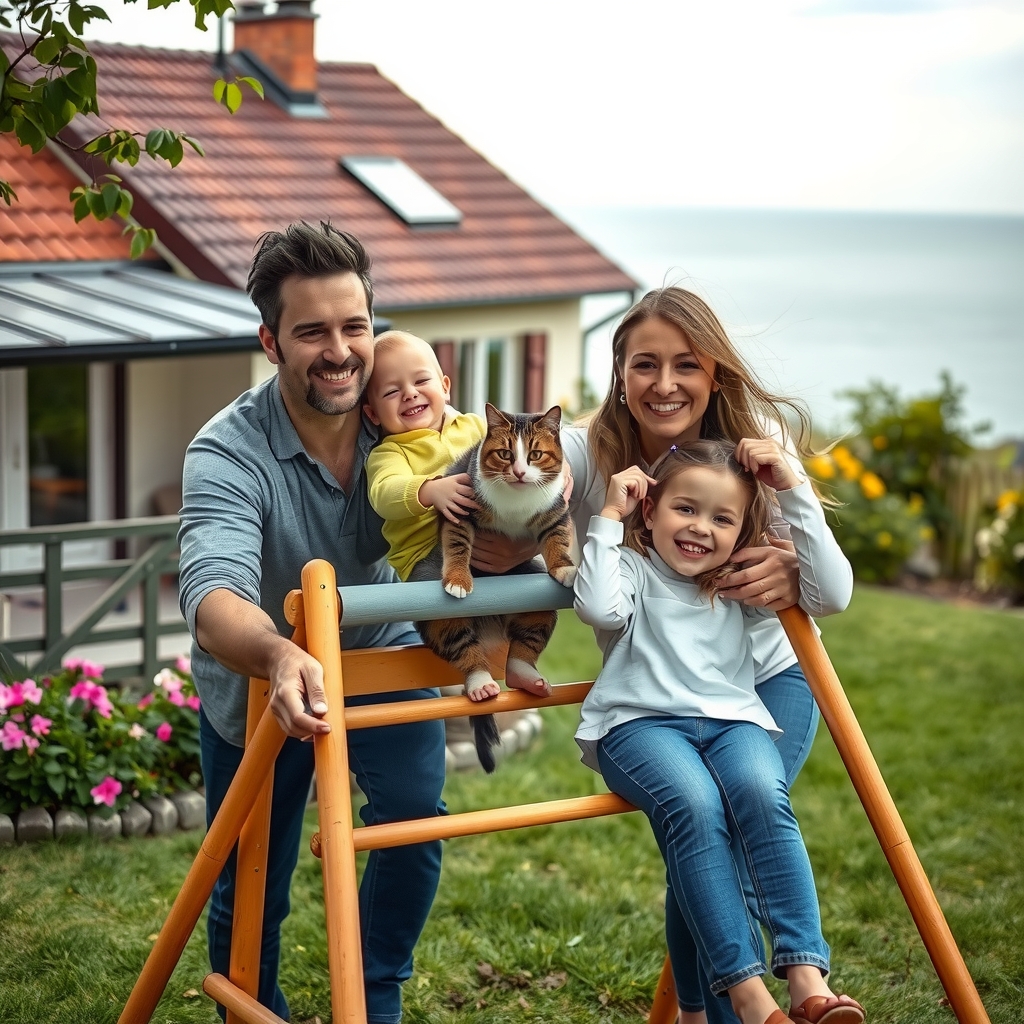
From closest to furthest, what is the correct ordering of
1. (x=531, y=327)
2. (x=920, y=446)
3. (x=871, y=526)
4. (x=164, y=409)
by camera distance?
1. (x=164, y=409)
2. (x=531, y=327)
3. (x=871, y=526)
4. (x=920, y=446)

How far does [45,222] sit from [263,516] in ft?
21.4

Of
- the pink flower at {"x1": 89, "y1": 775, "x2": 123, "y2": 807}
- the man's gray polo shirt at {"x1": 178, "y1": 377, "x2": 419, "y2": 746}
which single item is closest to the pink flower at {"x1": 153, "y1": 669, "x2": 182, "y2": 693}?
the pink flower at {"x1": 89, "y1": 775, "x2": 123, "y2": 807}

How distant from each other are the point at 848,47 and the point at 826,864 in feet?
156

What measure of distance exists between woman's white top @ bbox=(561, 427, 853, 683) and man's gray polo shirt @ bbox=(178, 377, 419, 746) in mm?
449

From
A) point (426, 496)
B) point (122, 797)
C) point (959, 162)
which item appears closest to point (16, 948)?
point (122, 797)

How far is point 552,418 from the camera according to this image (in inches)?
95.3

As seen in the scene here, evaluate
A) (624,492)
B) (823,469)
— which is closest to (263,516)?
(624,492)

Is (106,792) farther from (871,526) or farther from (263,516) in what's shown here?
(871,526)

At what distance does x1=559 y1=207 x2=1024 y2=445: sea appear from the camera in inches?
136

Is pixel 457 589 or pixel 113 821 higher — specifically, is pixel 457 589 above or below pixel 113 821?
above

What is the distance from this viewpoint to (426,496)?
2.38m

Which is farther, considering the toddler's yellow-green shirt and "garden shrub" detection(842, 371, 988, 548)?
"garden shrub" detection(842, 371, 988, 548)

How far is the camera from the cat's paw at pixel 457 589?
7.49 ft

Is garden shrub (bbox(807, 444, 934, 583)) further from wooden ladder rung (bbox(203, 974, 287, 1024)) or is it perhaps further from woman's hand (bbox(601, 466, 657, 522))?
wooden ladder rung (bbox(203, 974, 287, 1024))
